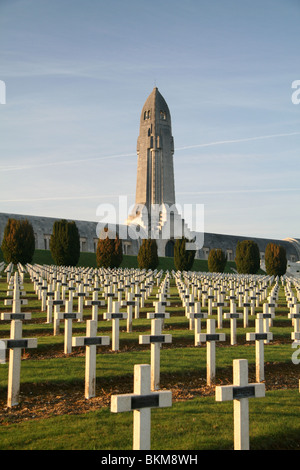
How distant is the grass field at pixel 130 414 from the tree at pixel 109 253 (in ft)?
90.4

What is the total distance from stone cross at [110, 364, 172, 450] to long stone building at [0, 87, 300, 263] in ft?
173

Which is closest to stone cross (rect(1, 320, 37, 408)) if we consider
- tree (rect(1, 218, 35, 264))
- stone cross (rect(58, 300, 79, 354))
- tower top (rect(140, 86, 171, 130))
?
stone cross (rect(58, 300, 79, 354))

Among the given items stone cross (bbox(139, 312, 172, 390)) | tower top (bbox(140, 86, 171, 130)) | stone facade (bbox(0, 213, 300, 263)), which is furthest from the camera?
tower top (bbox(140, 86, 171, 130))

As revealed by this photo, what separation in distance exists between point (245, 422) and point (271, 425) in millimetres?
1406

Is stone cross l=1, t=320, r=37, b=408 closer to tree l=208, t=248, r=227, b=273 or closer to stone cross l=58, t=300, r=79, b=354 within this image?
stone cross l=58, t=300, r=79, b=354

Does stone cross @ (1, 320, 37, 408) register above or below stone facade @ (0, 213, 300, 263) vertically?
below

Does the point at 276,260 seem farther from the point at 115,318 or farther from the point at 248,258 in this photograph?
the point at 115,318

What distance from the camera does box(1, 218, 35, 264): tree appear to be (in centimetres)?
3522

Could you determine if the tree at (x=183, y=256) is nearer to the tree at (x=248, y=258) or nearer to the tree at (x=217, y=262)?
the tree at (x=217, y=262)

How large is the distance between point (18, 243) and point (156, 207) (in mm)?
30625

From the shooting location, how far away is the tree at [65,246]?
37969 millimetres

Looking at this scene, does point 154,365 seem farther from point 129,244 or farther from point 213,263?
point 129,244
